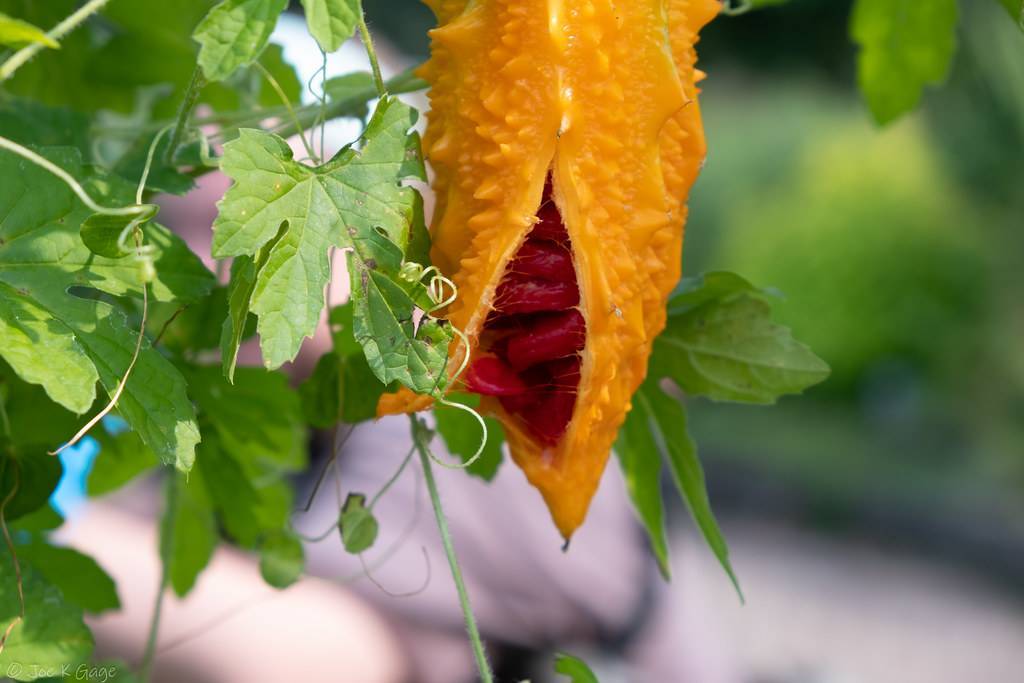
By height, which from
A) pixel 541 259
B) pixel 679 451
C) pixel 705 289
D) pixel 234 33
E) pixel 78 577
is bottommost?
pixel 78 577

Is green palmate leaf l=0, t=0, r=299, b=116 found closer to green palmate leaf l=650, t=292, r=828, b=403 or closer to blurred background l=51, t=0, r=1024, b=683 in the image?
green palmate leaf l=650, t=292, r=828, b=403

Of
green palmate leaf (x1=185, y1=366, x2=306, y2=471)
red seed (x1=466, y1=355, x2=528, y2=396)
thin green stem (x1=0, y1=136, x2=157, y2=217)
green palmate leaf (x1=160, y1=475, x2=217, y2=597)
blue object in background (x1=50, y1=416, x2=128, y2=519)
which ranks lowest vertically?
green palmate leaf (x1=160, y1=475, x2=217, y2=597)

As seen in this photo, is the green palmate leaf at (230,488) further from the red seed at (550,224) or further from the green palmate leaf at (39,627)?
the red seed at (550,224)

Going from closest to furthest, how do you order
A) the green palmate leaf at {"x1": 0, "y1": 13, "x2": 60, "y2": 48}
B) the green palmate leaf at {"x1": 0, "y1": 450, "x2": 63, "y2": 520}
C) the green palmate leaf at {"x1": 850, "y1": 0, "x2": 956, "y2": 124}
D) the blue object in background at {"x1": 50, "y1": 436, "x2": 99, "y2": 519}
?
the green palmate leaf at {"x1": 0, "y1": 13, "x2": 60, "y2": 48}
the green palmate leaf at {"x1": 0, "y1": 450, "x2": 63, "y2": 520}
the green palmate leaf at {"x1": 850, "y1": 0, "x2": 956, "y2": 124}
the blue object in background at {"x1": 50, "y1": 436, "x2": 99, "y2": 519}

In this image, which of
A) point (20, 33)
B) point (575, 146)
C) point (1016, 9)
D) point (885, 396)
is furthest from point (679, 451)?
point (885, 396)

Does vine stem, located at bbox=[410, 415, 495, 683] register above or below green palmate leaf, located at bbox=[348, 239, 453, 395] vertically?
below

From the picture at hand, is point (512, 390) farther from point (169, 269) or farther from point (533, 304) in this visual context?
point (169, 269)

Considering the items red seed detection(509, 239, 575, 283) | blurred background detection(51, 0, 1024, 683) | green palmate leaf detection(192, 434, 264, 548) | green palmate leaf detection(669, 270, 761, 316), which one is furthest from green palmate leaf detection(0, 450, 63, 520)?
blurred background detection(51, 0, 1024, 683)

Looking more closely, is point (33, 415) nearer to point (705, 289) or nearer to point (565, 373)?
point (565, 373)
